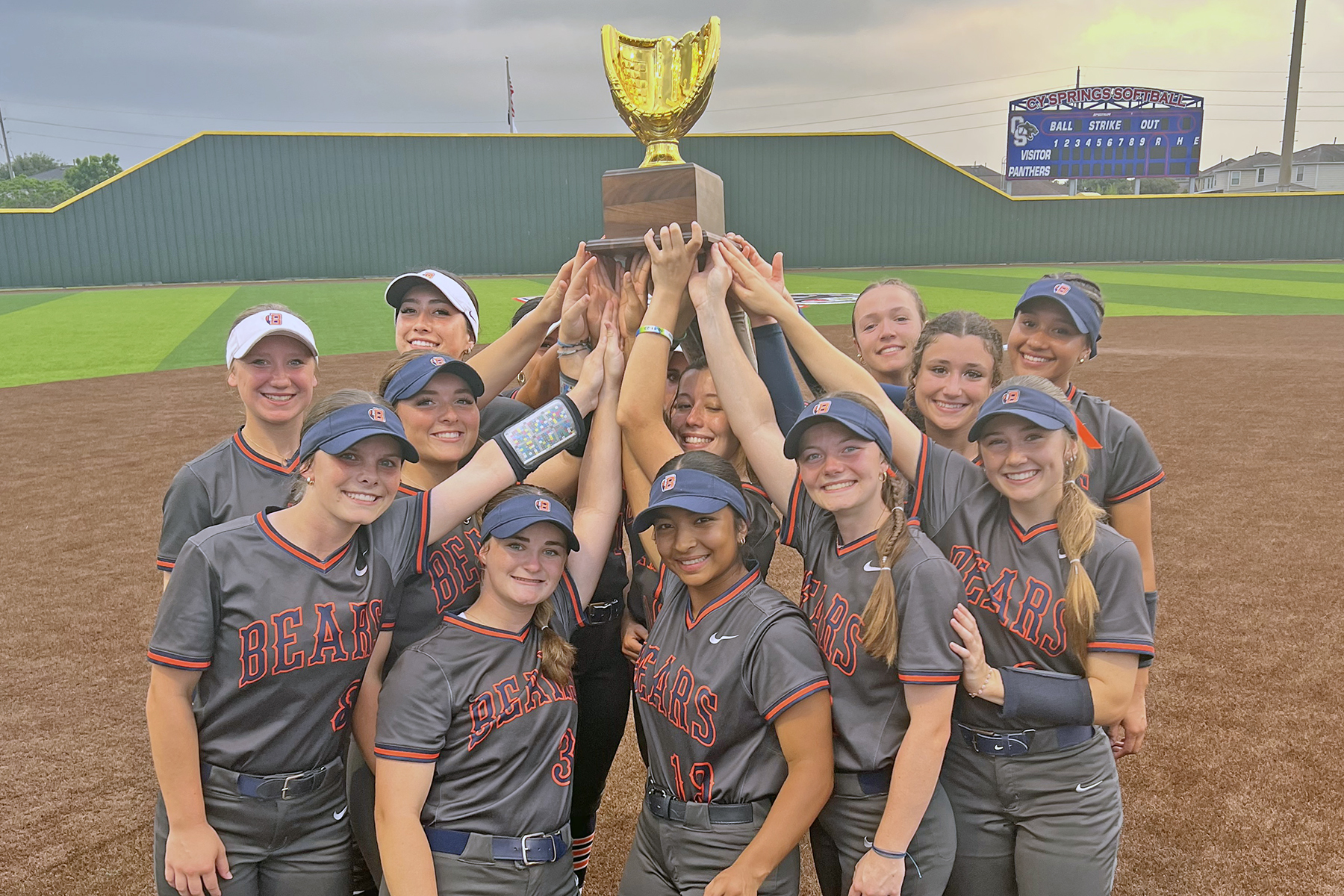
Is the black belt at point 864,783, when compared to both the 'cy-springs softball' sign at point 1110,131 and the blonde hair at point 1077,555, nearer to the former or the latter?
the blonde hair at point 1077,555

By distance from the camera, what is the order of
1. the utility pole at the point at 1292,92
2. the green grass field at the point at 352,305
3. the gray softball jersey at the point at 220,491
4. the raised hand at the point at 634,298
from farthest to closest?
the utility pole at the point at 1292,92 < the green grass field at the point at 352,305 < the raised hand at the point at 634,298 < the gray softball jersey at the point at 220,491

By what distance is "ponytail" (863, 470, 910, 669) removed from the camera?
2.31 m

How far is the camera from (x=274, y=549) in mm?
2418

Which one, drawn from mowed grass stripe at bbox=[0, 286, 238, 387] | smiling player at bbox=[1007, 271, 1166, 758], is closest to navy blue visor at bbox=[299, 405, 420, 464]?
smiling player at bbox=[1007, 271, 1166, 758]

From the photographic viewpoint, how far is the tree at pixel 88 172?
218 feet

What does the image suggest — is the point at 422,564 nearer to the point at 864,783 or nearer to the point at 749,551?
the point at 749,551

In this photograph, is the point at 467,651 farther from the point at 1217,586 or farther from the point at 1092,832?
the point at 1217,586

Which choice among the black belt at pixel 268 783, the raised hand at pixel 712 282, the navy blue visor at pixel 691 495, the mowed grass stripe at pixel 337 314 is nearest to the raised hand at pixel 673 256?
the raised hand at pixel 712 282

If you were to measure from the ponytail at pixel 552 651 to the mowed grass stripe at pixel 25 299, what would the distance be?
2622 centimetres

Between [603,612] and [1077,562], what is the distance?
58.9 inches

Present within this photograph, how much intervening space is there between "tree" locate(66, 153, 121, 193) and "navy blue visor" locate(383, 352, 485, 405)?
7606 cm

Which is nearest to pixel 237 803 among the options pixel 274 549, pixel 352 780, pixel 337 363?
pixel 352 780

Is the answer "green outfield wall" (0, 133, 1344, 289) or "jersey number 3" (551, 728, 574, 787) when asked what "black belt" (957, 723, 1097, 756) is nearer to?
"jersey number 3" (551, 728, 574, 787)

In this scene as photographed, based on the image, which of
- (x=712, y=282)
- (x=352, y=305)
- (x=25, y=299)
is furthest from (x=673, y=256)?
(x=25, y=299)
